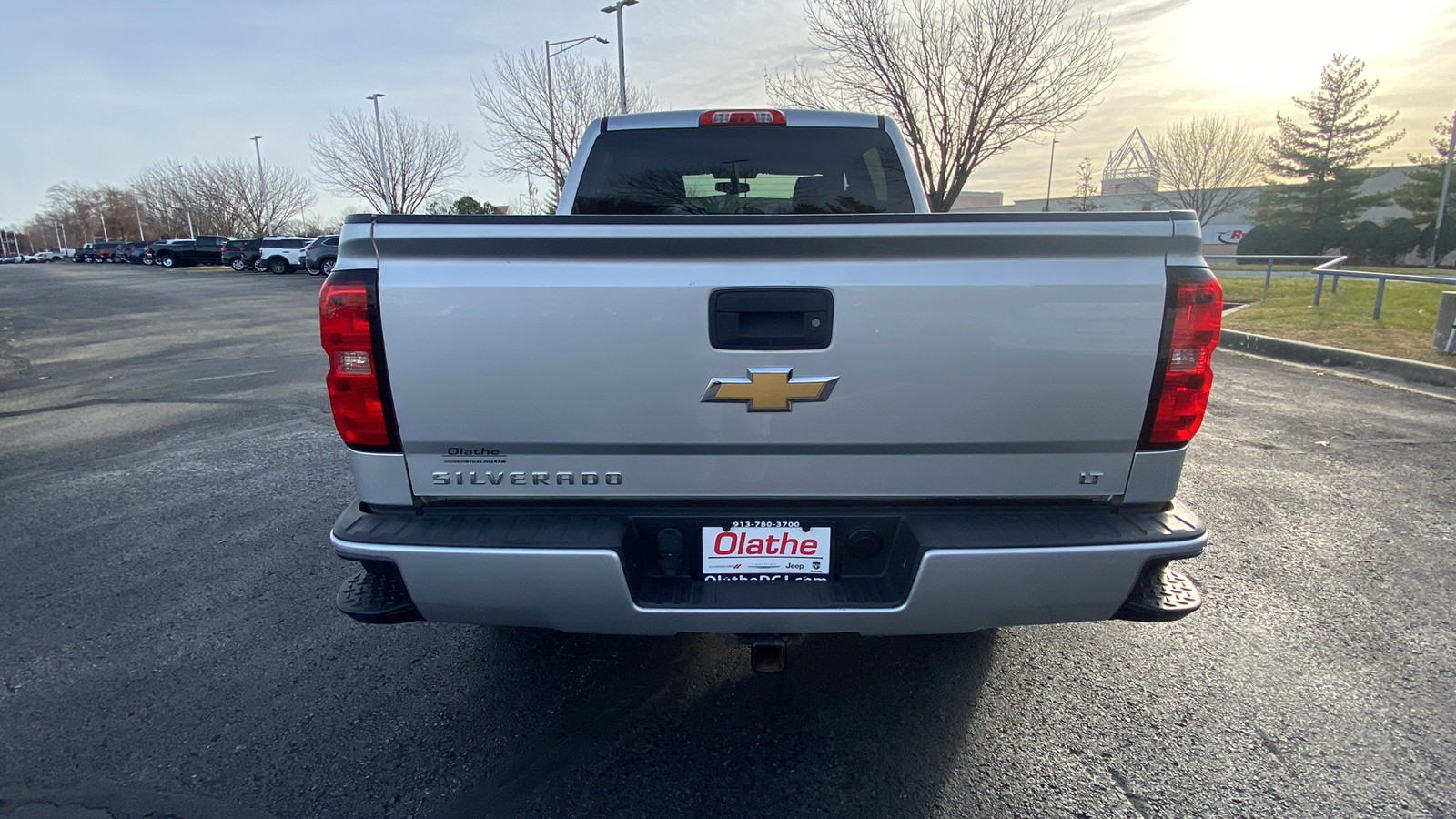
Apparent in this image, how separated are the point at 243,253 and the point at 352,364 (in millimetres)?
50295

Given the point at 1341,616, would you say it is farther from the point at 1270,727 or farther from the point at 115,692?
the point at 115,692

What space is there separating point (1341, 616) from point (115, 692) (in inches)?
191

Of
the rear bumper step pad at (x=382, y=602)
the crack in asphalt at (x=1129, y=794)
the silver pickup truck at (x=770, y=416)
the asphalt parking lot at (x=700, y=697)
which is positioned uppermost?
the silver pickup truck at (x=770, y=416)

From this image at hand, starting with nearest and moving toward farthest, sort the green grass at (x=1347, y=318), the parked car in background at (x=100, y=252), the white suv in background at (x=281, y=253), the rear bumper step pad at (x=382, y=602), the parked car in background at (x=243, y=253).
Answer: the rear bumper step pad at (x=382, y=602) < the green grass at (x=1347, y=318) < the white suv in background at (x=281, y=253) < the parked car in background at (x=243, y=253) < the parked car in background at (x=100, y=252)

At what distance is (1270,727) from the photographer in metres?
2.54

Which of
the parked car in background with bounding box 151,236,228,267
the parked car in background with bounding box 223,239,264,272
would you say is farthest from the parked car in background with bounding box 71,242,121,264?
the parked car in background with bounding box 223,239,264,272

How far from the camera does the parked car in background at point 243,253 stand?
141ft

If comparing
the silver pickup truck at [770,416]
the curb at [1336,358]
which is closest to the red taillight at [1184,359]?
the silver pickup truck at [770,416]

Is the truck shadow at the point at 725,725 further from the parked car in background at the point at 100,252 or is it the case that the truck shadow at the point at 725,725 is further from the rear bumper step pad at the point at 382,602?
the parked car in background at the point at 100,252

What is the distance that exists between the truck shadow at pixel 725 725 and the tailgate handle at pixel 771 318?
131 centimetres

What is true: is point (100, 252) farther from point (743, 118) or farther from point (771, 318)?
point (771, 318)

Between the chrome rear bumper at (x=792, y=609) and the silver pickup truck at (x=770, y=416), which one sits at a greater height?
the silver pickup truck at (x=770, y=416)

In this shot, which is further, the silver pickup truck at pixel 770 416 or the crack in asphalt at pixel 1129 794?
the crack in asphalt at pixel 1129 794

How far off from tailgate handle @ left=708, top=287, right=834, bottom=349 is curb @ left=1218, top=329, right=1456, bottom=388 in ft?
30.5
